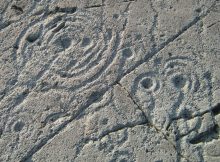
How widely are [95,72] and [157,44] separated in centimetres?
37

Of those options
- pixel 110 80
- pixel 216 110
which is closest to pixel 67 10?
pixel 110 80

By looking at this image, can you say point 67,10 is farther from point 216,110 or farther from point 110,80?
point 216,110

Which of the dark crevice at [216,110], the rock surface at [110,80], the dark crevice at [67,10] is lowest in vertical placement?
the dark crevice at [216,110]

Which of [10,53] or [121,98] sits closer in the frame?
[121,98]

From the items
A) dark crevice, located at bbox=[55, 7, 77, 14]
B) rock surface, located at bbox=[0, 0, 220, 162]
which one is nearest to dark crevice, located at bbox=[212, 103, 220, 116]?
rock surface, located at bbox=[0, 0, 220, 162]

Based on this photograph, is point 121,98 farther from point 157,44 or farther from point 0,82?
point 0,82

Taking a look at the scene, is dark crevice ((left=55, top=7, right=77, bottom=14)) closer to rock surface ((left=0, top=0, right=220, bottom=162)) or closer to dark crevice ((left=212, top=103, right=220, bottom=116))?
rock surface ((left=0, top=0, right=220, bottom=162))

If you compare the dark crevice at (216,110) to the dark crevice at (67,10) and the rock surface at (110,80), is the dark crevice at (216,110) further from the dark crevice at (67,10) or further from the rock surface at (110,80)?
the dark crevice at (67,10)

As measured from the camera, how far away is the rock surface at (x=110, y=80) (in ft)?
7.68

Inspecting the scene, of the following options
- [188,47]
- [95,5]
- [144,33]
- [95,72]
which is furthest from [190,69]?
[95,5]

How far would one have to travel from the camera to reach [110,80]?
251 centimetres

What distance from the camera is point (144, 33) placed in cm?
262

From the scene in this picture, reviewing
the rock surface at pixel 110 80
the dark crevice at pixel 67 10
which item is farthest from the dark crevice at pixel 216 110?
the dark crevice at pixel 67 10

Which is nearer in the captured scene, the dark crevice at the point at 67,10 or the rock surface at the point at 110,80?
the rock surface at the point at 110,80
